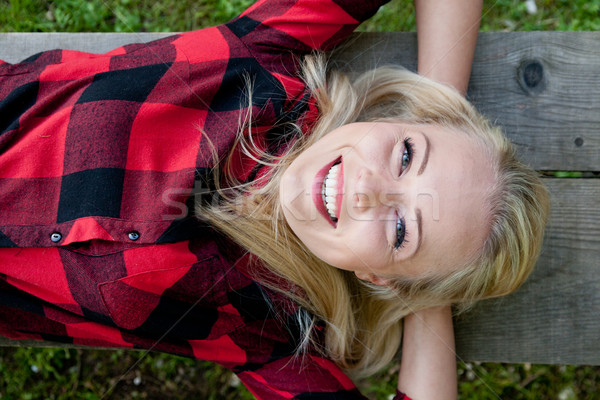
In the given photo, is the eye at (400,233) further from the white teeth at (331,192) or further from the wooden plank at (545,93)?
the wooden plank at (545,93)

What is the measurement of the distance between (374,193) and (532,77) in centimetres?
103

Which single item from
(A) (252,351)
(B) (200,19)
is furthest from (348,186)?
(B) (200,19)

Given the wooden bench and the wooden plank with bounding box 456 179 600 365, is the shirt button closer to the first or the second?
the wooden bench

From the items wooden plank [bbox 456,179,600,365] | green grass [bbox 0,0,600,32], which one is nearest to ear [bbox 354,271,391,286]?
wooden plank [bbox 456,179,600,365]

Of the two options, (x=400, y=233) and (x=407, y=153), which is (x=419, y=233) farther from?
(x=407, y=153)

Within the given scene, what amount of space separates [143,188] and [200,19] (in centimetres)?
143

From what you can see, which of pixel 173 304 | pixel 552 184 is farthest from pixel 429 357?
pixel 173 304

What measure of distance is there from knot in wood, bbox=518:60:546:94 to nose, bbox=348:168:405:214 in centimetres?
91

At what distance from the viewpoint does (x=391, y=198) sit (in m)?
1.44

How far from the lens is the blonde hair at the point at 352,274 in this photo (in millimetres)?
1651

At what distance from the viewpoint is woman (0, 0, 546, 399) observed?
1500 mm

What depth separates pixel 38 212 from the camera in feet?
5.20

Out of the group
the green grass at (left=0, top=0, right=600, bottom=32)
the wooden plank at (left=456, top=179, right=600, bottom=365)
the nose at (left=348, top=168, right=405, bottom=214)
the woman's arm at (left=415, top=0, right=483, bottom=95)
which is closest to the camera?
the nose at (left=348, top=168, right=405, bottom=214)

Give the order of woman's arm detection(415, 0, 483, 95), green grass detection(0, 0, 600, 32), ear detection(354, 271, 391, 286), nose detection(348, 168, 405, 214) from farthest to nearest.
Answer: green grass detection(0, 0, 600, 32) < woman's arm detection(415, 0, 483, 95) < ear detection(354, 271, 391, 286) < nose detection(348, 168, 405, 214)
